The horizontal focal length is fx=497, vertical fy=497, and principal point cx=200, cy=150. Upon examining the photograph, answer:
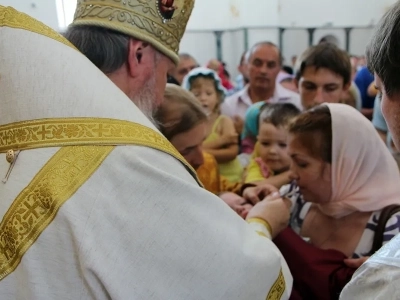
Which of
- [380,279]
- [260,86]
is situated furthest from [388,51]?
[260,86]

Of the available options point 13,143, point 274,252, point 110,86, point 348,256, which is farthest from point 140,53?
point 348,256

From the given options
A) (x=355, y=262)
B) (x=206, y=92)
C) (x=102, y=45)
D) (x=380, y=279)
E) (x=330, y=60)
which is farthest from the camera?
(x=206, y=92)

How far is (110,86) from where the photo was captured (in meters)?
0.97

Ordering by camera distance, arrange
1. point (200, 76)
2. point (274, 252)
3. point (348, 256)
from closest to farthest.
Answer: point (274, 252), point (348, 256), point (200, 76)

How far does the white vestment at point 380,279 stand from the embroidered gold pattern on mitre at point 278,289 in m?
0.22

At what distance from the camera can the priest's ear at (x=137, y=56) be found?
1.20 meters

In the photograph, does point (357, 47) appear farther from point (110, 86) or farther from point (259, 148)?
point (110, 86)

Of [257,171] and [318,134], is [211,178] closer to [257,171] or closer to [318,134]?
[257,171]

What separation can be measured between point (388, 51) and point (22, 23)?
0.68 meters

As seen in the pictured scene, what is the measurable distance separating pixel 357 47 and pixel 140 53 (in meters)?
8.83

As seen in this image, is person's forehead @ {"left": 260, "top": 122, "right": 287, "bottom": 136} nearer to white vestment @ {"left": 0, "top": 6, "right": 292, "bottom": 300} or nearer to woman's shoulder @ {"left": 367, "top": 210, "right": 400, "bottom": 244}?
woman's shoulder @ {"left": 367, "top": 210, "right": 400, "bottom": 244}

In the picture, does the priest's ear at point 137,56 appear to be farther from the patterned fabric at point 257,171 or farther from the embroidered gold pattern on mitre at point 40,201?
the patterned fabric at point 257,171

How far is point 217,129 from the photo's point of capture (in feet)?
9.53

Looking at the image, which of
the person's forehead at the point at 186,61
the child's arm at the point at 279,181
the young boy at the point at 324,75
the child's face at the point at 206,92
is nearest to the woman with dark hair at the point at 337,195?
the child's arm at the point at 279,181
